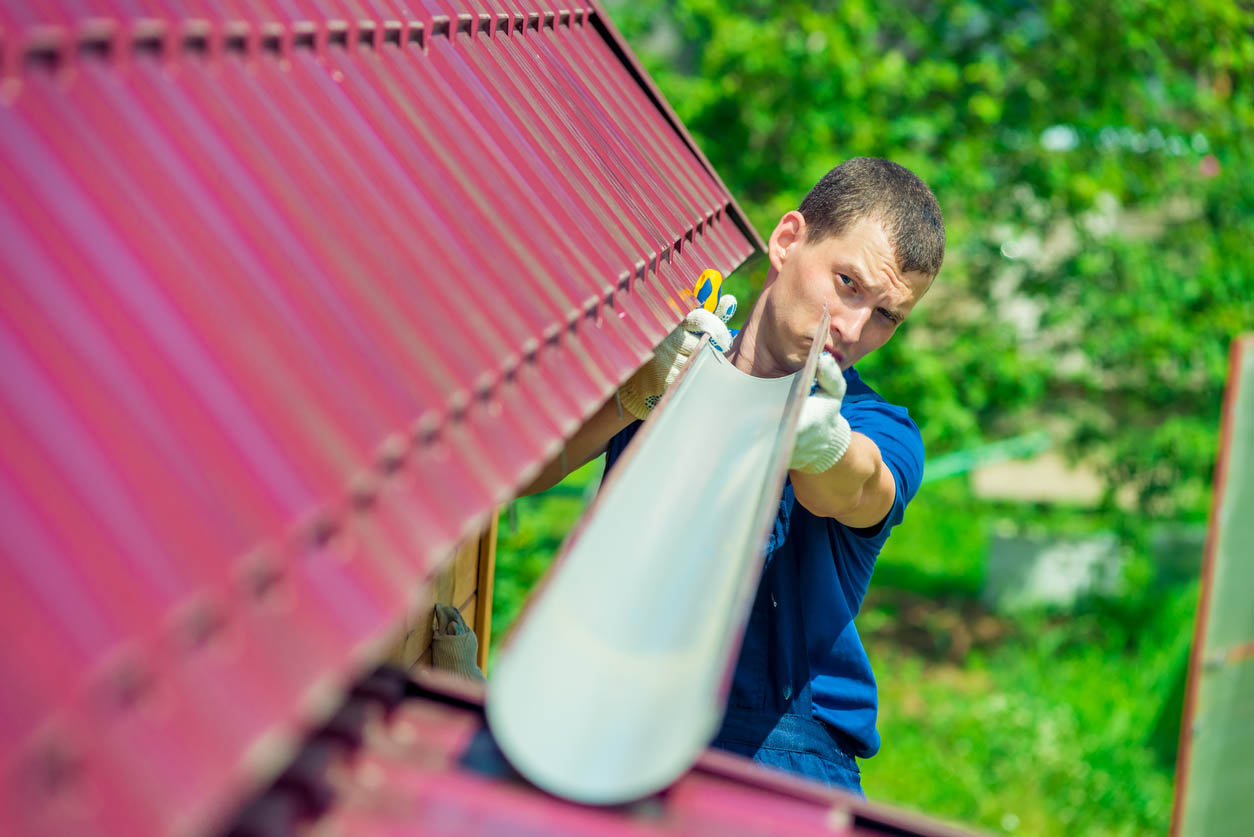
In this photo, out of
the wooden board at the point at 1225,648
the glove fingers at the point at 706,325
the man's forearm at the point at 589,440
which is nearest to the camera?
the glove fingers at the point at 706,325

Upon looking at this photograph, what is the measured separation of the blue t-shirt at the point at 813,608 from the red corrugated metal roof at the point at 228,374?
1.10 meters

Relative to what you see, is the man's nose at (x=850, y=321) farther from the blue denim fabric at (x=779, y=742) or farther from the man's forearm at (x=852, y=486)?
the blue denim fabric at (x=779, y=742)

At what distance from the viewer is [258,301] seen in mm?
1278

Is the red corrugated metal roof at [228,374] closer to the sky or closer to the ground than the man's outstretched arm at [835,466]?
closer to the sky

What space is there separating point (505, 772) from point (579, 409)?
1.84 feet

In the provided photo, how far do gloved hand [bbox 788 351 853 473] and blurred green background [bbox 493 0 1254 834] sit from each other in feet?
15.0

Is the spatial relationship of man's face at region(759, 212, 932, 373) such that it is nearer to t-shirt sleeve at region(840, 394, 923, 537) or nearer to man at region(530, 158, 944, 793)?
man at region(530, 158, 944, 793)

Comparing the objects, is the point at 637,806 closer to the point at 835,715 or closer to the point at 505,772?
the point at 505,772

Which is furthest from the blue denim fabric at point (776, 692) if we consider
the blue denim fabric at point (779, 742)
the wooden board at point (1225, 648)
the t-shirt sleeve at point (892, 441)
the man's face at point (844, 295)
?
the wooden board at point (1225, 648)

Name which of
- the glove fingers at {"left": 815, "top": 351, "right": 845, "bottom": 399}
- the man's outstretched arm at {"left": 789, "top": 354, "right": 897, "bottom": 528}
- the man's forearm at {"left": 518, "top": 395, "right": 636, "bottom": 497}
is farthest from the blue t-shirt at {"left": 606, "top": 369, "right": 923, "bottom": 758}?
the glove fingers at {"left": 815, "top": 351, "right": 845, "bottom": 399}

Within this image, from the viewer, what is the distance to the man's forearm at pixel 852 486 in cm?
242

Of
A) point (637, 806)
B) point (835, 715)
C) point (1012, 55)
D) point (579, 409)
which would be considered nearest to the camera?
point (637, 806)

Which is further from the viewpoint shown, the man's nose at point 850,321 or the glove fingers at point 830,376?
the man's nose at point 850,321

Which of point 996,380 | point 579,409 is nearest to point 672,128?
point 579,409
